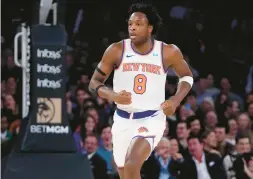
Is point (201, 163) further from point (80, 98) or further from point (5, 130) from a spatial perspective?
point (5, 130)

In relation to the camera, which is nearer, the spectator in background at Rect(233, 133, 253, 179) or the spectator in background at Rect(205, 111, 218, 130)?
the spectator in background at Rect(233, 133, 253, 179)

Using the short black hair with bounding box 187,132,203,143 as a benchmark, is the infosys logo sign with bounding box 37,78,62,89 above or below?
above

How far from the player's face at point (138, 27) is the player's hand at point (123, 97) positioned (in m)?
0.53

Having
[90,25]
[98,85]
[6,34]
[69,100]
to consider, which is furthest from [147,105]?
[90,25]

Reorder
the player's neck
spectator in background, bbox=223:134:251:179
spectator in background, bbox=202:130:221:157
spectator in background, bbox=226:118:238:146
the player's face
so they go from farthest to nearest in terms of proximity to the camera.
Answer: spectator in background, bbox=226:118:238:146, spectator in background, bbox=202:130:221:157, spectator in background, bbox=223:134:251:179, the player's neck, the player's face

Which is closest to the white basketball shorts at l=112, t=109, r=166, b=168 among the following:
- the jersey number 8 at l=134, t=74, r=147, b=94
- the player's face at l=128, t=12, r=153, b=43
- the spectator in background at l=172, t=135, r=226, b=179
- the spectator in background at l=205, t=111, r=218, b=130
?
the jersey number 8 at l=134, t=74, r=147, b=94

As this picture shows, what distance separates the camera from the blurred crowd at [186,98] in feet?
32.9

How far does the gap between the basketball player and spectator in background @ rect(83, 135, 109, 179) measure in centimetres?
319

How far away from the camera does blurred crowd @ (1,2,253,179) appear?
32.9ft

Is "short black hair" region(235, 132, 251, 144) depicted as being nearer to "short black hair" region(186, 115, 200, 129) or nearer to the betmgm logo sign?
"short black hair" region(186, 115, 200, 129)

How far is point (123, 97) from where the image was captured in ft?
20.0

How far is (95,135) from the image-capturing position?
10414 mm

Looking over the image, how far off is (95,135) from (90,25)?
14.7ft

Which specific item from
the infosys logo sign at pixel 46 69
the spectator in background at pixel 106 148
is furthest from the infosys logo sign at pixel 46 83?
the spectator in background at pixel 106 148
